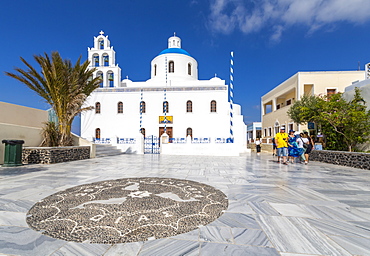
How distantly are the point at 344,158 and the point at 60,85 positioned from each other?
43.9 ft

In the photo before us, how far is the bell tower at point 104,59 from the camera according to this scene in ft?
66.8

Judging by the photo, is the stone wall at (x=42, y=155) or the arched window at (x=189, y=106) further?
the arched window at (x=189, y=106)

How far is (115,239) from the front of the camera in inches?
76.4

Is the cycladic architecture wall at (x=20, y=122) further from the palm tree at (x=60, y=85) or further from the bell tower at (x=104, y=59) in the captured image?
the bell tower at (x=104, y=59)

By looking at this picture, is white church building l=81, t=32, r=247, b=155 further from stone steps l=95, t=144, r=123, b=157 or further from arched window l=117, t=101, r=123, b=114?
stone steps l=95, t=144, r=123, b=157

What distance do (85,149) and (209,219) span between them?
31.0 ft

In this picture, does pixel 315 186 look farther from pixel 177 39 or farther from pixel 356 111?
pixel 177 39

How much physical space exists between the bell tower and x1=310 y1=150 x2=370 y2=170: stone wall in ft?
65.2

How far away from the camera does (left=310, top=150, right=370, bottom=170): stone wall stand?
23.5 feet

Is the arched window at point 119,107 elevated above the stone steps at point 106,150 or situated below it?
above

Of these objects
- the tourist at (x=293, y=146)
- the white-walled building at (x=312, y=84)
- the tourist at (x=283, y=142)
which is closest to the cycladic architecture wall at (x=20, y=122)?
the tourist at (x=283, y=142)

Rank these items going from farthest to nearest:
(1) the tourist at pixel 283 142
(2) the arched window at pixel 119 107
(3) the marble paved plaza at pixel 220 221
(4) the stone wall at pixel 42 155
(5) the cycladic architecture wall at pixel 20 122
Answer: (2) the arched window at pixel 119 107, (1) the tourist at pixel 283 142, (4) the stone wall at pixel 42 155, (5) the cycladic architecture wall at pixel 20 122, (3) the marble paved plaza at pixel 220 221

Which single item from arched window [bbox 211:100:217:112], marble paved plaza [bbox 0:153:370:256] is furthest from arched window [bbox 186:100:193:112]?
marble paved plaza [bbox 0:153:370:256]

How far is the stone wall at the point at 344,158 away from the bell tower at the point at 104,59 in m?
19.9
